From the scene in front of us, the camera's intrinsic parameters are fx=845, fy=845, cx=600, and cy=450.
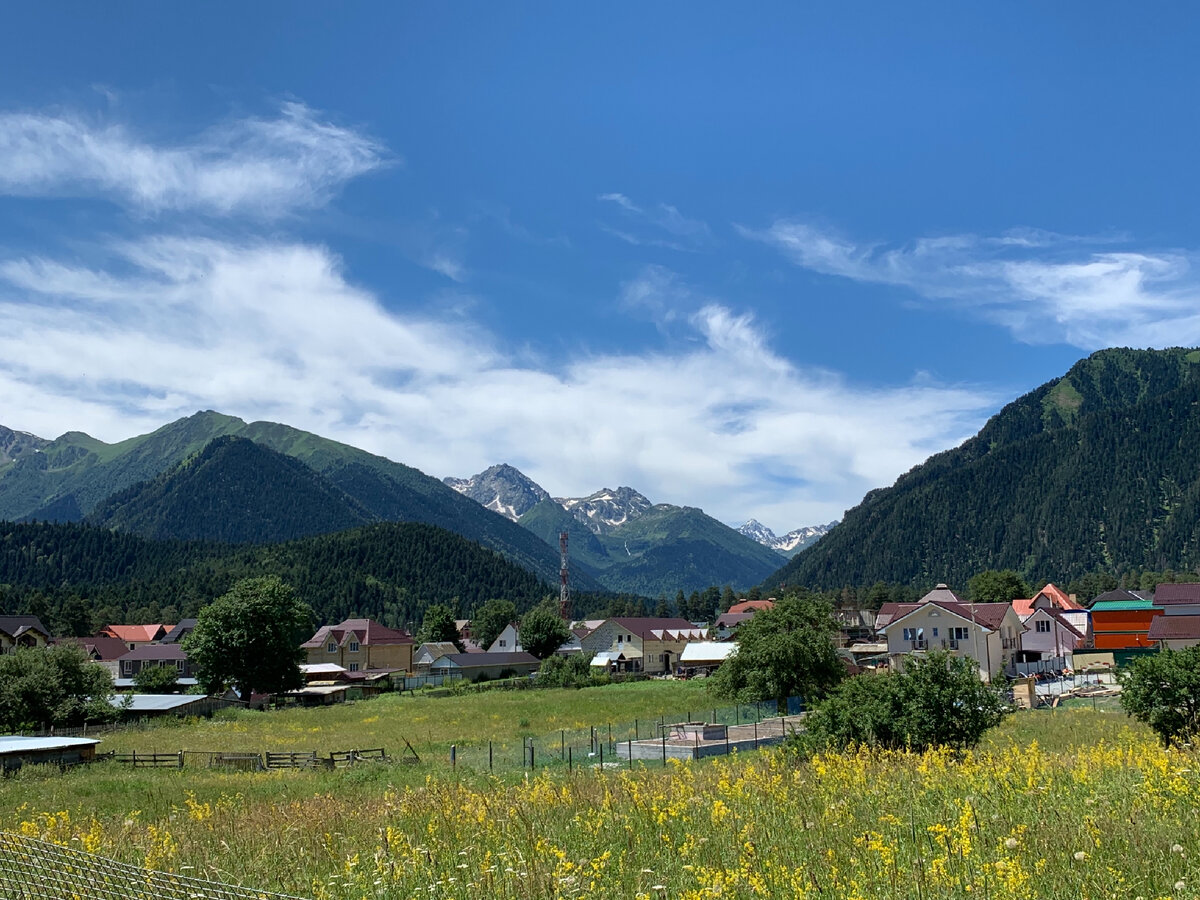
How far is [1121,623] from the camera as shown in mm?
97062

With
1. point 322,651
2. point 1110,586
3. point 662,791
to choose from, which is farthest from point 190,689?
point 1110,586

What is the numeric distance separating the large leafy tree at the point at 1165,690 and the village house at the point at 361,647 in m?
96.9

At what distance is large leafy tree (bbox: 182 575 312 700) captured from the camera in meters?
69.6

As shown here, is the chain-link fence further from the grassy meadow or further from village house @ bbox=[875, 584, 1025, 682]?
village house @ bbox=[875, 584, 1025, 682]

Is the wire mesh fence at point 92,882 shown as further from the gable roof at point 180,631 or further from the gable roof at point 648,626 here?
the gable roof at point 180,631

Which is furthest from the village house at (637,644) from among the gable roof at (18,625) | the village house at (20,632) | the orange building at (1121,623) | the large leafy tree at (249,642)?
the gable roof at (18,625)

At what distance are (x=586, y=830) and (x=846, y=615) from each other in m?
167

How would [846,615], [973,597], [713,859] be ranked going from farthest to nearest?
[846,615]
[973,597]
[713,859]

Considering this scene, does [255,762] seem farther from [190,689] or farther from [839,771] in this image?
[190,689]

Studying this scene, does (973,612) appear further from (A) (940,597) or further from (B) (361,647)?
(B) (361,647)

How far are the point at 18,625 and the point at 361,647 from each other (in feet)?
130

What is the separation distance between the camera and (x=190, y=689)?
7950 cm

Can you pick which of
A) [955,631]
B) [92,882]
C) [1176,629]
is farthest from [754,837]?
[1176,629]

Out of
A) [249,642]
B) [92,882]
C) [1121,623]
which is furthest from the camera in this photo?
[1121,623]
